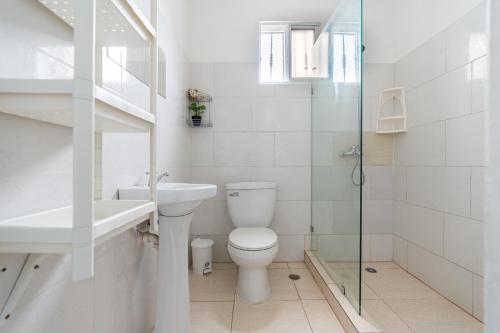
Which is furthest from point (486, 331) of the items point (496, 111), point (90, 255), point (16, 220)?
point (16, 220)

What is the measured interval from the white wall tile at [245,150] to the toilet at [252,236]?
0.84 feet

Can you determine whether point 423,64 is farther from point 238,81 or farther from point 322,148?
point 238,81

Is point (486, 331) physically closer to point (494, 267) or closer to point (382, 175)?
point (494, 267)

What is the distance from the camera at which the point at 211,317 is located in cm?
149

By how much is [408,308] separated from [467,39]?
1.72m

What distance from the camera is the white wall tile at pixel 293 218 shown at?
225 cm

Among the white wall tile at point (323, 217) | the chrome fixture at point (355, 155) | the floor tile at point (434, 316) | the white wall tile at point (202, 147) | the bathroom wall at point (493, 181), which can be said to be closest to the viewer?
the bathroom wall at point (493, 181)

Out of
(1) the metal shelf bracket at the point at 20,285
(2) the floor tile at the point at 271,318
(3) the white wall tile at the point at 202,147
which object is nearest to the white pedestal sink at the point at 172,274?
(2) the floor tile at the point at 271,318

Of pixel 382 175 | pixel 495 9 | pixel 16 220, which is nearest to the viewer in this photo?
pixel 495 9

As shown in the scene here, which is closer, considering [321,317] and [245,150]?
[321,317]

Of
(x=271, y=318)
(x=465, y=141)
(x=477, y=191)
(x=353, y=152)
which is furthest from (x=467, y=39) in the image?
(x=271, y=318)

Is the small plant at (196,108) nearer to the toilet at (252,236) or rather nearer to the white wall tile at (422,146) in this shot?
the toilet at (252,236)

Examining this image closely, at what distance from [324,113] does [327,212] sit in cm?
76

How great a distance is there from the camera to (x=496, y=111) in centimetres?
44
